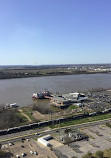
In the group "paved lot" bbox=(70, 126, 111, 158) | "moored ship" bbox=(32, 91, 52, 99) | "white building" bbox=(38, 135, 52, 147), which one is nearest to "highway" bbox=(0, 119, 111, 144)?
"white building" bbox=(38, 135, 52, 147)

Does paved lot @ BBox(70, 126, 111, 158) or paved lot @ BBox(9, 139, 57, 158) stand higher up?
paved lot @ BBox(9, 139, 57, 158)

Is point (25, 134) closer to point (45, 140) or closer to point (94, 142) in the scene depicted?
point (45, 140)

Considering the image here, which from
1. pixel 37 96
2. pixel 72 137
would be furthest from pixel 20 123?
pixel 37 96

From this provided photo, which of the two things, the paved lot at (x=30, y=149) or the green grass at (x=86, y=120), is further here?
the green grass at (x=86, y=120)

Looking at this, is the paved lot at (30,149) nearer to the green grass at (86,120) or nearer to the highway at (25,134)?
the highway at (25,134)

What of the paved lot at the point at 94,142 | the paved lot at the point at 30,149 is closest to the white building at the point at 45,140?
the paved lot at the point at 30,149

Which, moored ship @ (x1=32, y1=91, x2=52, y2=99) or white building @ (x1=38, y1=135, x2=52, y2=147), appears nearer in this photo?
white building @ (x1=38, y1=135, x2=52, y2=147)

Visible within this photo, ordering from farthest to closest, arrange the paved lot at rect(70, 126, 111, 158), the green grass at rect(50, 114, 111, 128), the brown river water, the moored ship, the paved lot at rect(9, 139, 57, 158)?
the moored ship
the brown river water
the green grass at rect(50, 114, 111, 128)
the paved lot at rect(70, 126, 111, 158)
the paved lot at rect(9, 139, 57, 158)

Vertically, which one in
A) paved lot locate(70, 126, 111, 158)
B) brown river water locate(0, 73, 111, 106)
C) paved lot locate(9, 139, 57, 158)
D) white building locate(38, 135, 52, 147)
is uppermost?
brown river water locate(0, 73, 111, 106)

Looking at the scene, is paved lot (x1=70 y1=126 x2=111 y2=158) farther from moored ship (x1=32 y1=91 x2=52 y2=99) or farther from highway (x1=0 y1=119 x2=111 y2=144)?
moored ship (x1=32 y1=91 x2=52 y2=99)

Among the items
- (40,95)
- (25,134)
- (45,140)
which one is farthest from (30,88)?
(45,140)

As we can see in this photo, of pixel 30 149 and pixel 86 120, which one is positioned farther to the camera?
pixel 86 120

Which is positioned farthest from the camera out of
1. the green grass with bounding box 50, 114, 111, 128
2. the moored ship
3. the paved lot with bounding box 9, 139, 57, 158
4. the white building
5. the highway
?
the moored ship
